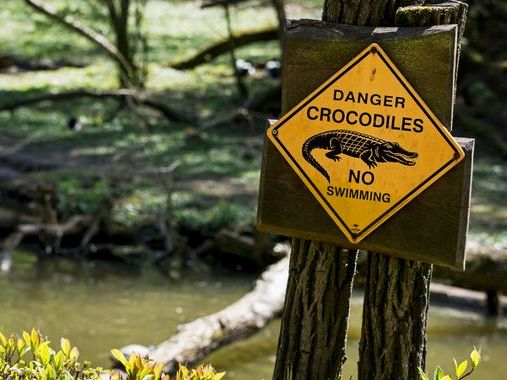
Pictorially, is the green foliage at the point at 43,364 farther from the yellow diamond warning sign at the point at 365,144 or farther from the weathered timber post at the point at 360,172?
the yellow diamond warning sign at the point at 365,144

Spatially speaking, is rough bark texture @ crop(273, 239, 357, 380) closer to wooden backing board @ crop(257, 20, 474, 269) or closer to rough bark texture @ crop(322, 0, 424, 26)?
wooden backing board @ crop(257, 20, 474, 269)

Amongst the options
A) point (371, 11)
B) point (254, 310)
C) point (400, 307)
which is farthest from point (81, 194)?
point (400, 307)

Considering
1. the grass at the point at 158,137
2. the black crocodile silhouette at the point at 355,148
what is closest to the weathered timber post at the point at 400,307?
the black crocodile silhouette at the point at 355,148

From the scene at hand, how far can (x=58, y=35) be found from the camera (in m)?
24.8

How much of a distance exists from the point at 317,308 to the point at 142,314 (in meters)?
5.05

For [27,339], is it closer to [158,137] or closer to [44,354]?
[44,354]

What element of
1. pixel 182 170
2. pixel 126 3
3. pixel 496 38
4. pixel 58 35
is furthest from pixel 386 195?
pixel 58 35

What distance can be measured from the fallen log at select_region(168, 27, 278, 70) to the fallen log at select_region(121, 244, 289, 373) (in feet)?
34.8

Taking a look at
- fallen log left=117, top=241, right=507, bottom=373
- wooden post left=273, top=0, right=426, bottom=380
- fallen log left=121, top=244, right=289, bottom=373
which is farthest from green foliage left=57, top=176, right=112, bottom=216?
wooden post left=273, top=0, right=426, bottom=380

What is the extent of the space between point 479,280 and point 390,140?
218 inches

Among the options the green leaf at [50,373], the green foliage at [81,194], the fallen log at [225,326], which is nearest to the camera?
the green leaf at [50,373]

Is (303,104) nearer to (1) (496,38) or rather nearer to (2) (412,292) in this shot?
(2) (412,292)

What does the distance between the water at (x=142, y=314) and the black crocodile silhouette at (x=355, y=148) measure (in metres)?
3.69

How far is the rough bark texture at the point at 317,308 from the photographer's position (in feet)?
15.1
